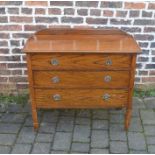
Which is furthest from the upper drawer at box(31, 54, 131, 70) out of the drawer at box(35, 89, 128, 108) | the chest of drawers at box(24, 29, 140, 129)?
the drawer at box(35, 89, 128, 108)

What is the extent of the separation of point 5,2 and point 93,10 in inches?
38.5

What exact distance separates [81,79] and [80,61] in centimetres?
19

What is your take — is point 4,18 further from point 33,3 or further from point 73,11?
point 73,11

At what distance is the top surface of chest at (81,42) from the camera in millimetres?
2715

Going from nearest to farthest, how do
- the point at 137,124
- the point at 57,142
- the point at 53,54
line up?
1. the point at 53,54
2. the point at 57,142
3. the point at 137,124

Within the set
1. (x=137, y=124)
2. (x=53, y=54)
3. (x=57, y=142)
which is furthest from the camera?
(x=137, y=124)

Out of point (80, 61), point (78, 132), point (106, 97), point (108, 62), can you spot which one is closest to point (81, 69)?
point (80, 61)

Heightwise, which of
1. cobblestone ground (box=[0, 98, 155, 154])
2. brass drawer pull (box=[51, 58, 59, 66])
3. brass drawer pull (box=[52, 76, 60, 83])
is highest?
brass drawer pull (box=[51, 58, 59, 66])

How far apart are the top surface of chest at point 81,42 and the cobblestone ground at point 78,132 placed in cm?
92

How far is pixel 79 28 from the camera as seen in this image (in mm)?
3406

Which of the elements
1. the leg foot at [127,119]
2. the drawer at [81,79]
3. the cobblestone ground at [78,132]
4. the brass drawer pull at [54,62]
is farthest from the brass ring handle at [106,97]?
the brass drawer pull at [54,62]

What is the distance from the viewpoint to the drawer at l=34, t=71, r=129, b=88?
284 cm

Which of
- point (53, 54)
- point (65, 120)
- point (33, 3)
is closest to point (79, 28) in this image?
point (33, 3)

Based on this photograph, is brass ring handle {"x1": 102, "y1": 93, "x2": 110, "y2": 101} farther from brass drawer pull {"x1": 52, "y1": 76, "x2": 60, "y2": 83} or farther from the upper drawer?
brass drawer pull {"x1": 52, "y1": 76, "x2": 60, "y2": 83}
